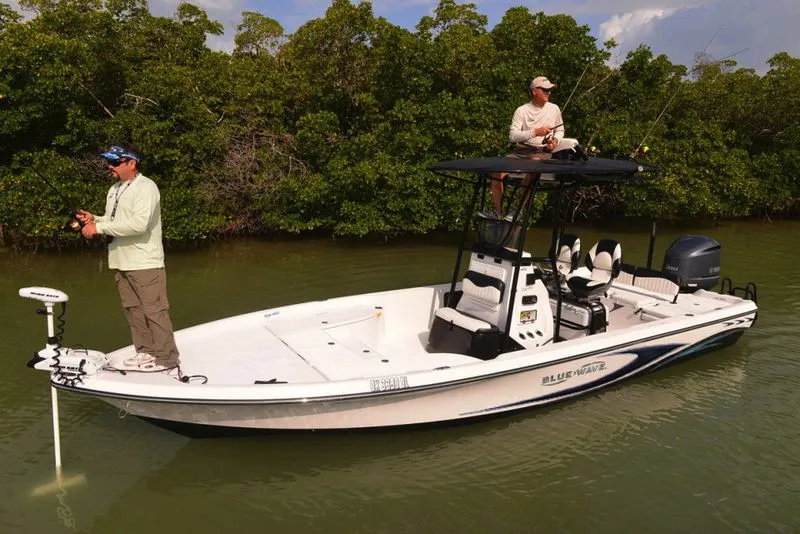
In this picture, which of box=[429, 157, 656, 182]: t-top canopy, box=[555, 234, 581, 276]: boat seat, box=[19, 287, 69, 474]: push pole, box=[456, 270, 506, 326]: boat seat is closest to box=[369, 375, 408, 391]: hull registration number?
box=[456, 270, 506, 326]: boat seat

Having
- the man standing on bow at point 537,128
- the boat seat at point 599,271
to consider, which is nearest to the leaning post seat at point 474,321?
the man standing on bow at point 537,128

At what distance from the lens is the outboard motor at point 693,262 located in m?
6.77

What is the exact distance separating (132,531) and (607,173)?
4499mm

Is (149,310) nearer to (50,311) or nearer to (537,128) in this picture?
(50,311)

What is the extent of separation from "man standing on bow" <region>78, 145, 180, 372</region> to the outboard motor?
5303mm

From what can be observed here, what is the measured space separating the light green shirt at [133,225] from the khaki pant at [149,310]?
0.30 ft

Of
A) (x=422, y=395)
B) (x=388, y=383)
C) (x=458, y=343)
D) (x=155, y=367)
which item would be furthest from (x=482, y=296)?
(x=155, y=367)

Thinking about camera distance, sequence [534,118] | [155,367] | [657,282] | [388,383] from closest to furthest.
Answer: [388,383] < [155,367] < [534,118] < [657,282]

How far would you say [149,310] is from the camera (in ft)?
14.1

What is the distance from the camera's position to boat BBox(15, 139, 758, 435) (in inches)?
165

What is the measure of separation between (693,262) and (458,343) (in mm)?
3283

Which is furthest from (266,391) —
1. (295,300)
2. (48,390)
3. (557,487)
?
(295,300)

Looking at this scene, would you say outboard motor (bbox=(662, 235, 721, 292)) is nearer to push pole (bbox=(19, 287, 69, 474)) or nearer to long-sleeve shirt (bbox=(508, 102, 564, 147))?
long-sleeve shirt (bbox=(508, 102, 564, 147))

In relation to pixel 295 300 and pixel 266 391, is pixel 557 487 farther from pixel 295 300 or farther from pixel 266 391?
pixel 295 300
